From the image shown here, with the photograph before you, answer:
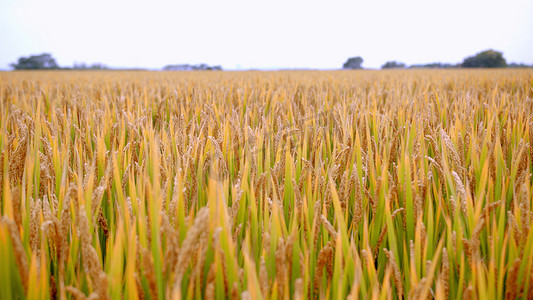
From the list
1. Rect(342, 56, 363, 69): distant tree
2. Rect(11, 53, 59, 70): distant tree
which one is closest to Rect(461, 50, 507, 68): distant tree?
Rect(342, 56, 363, 69): distant tree

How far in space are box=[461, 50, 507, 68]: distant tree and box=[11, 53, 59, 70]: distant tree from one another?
44.7 meters

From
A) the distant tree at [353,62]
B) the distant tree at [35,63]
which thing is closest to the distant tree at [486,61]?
the distant tree at [353,62]

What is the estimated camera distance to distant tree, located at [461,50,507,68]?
116ft

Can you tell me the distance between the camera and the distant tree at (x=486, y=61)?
116 feet

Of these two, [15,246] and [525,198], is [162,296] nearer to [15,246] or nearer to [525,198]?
[15,246]

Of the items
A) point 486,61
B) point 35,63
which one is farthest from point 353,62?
point 35,63

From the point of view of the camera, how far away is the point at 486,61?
35.4 m

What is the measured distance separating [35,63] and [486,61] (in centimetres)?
4848

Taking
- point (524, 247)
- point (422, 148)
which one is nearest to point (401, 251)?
point (524, 247)

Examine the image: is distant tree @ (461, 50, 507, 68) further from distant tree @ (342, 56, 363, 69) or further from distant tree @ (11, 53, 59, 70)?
distant tree @ (11, 53, 59, 70)

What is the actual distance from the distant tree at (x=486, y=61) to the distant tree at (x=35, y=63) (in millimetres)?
44678

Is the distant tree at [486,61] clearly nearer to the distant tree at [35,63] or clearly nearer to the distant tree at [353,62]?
the distant tree at [353,62]

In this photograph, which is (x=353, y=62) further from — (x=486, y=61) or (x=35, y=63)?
(x=35, y=63)

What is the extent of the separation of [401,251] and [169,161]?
607 mm
